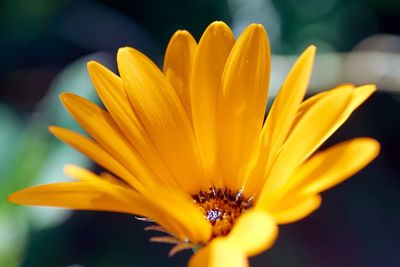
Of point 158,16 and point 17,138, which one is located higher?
point 158,16

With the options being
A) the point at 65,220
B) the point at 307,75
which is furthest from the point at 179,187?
the point at 65,220

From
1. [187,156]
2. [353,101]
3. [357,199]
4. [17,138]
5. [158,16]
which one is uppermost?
[158,16]

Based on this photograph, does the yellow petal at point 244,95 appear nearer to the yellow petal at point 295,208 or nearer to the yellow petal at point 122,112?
the yellow petal at point 122,112

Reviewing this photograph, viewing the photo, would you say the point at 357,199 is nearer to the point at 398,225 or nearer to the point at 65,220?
the point at 398,225

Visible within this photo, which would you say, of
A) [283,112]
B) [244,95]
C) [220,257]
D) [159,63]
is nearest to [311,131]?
[283,112]

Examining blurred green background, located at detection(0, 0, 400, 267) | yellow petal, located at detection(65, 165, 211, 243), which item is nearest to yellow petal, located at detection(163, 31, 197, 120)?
yellow petal, located at detection(65, 165, 211, 243)

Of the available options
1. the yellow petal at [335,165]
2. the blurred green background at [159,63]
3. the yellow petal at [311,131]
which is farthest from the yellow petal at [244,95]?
the blurred green background at [159,63]

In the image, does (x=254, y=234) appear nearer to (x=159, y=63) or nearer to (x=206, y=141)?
(x=206, y=141)

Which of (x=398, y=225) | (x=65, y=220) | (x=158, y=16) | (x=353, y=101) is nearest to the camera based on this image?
(x=353, y=101)
